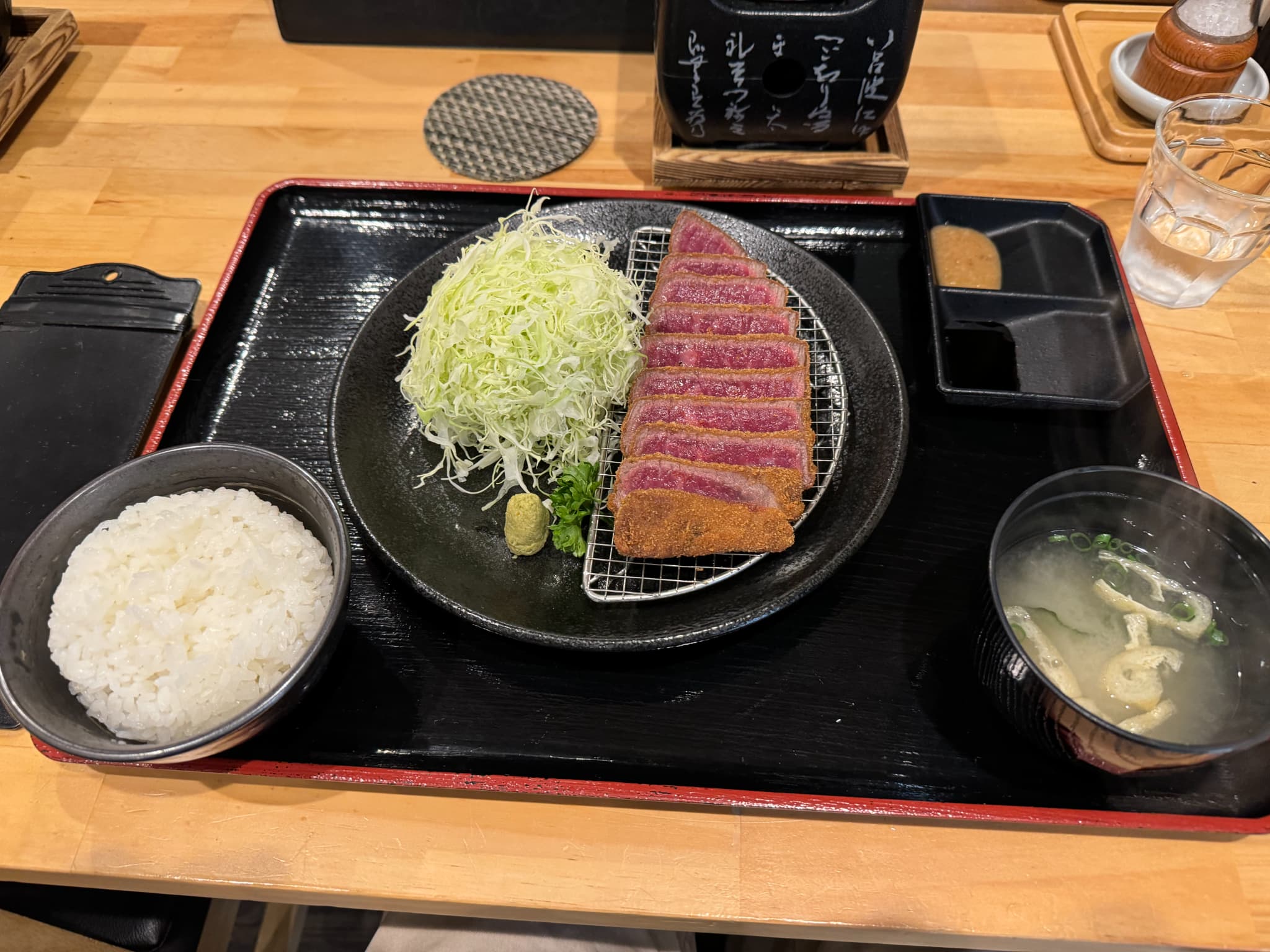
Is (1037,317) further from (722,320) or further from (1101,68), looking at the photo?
(1101,68)

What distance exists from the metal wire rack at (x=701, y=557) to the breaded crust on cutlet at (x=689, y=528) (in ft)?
0.21

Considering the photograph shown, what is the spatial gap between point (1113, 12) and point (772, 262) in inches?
91.8

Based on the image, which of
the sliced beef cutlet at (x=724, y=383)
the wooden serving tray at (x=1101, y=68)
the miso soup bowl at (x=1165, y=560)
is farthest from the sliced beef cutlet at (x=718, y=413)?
the wooden serving tray at (x=1101, y=68)

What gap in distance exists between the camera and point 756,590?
1904 millimetres

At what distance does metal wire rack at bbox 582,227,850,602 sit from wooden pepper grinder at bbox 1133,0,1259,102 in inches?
69.6

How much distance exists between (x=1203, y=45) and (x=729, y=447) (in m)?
2.37

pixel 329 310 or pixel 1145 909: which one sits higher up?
pixel 329 310

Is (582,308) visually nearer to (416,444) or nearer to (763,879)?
(416,444)

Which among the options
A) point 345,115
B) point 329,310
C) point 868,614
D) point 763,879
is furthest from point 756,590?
point 345,115

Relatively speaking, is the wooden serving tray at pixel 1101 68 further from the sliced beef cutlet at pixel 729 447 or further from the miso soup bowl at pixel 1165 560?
the sliced beef cutlet at pixel 729 447

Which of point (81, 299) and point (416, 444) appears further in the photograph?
point (81, 299)

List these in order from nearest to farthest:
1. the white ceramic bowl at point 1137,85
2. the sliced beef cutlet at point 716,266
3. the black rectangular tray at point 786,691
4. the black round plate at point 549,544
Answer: the black rectangular tray at point 786,691, the black round plate at point 549,544, the sliced beef cutlet at point 716,266, the white ceramic bowl at point 1137,85

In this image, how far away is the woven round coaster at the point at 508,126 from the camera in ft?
10.0

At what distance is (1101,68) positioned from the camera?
10.8ft
